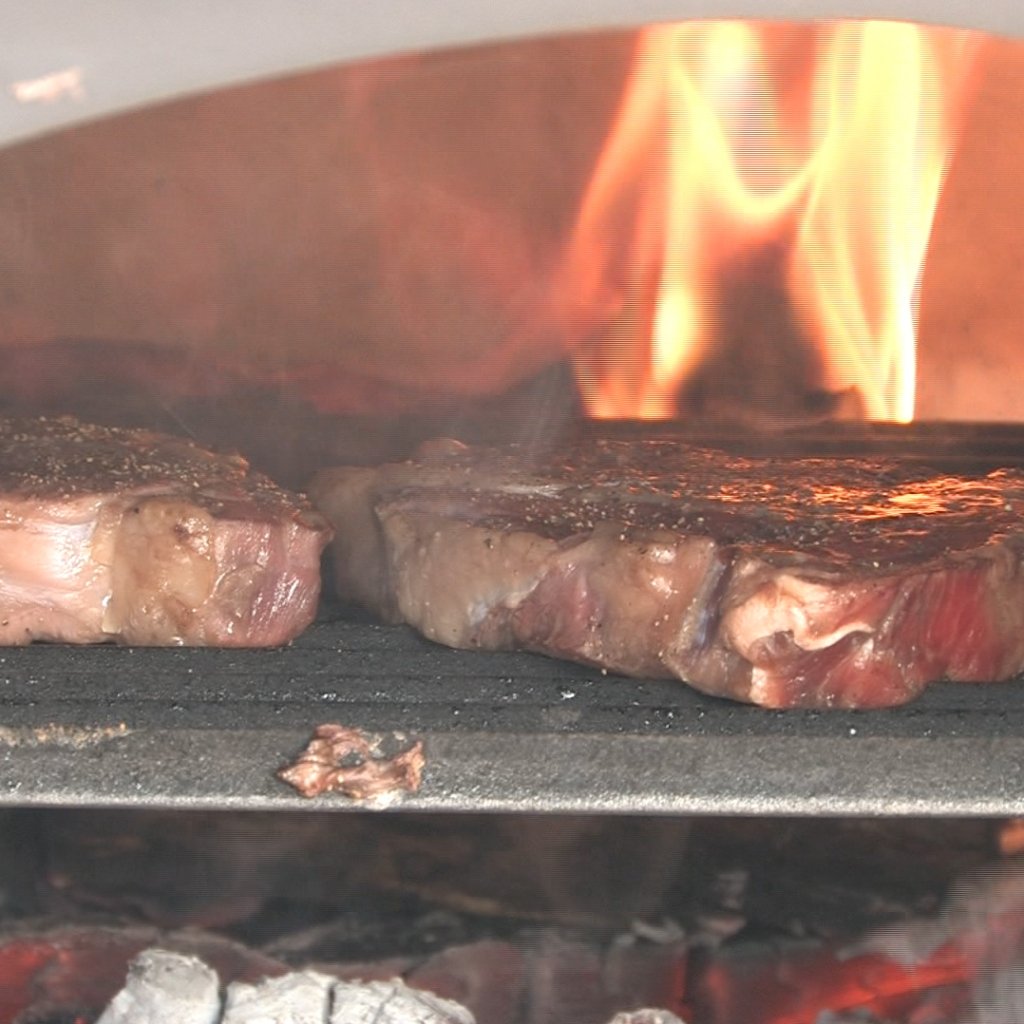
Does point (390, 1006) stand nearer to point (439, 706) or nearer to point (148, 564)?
point (439, 706)

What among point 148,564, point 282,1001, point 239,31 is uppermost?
point 239,31

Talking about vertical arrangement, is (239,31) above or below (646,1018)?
above

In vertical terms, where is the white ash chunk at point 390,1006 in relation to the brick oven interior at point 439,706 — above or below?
below

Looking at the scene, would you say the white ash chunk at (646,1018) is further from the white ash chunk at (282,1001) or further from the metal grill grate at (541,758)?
the metal grill grate at (541,758)

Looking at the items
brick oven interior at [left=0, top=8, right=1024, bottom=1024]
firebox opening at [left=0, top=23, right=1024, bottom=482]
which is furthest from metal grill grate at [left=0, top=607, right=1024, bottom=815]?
firebox opening at [left=0, top=23, right=1024, bottom=482]

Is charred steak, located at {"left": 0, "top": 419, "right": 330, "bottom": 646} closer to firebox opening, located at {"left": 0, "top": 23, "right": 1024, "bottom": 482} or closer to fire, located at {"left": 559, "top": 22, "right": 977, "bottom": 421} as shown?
firebox opening, located at {"left": 0, "top": 23, "right": 1024, "bottom": 482}

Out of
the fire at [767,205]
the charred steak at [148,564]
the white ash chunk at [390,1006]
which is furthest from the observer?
the fire at [767,205]

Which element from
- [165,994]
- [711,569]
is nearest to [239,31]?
[711,569]

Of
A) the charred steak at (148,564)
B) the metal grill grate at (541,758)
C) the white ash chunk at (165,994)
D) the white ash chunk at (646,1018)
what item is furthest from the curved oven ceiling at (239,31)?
the white ash chunk at (646,1018)
